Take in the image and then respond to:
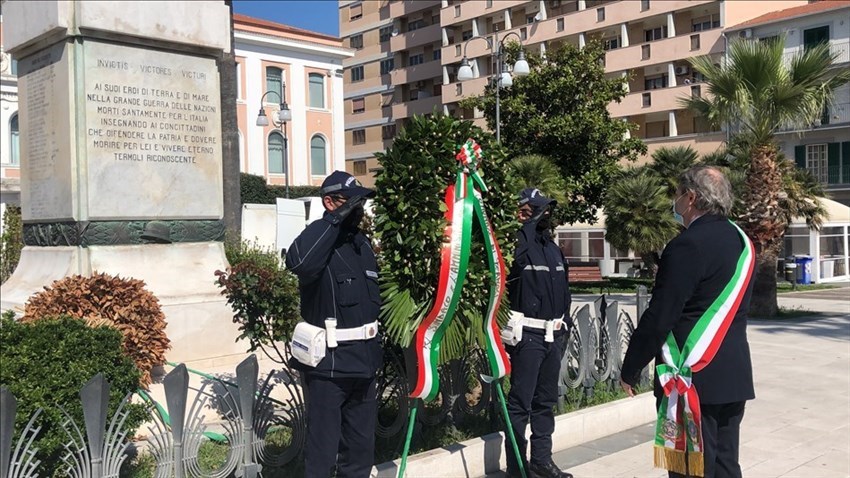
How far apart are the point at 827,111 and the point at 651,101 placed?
10521 millimetres

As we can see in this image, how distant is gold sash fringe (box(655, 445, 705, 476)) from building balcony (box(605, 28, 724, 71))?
39927 millimetres

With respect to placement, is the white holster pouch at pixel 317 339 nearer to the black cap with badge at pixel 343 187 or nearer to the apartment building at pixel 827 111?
the black cap with badge at pixel 343 187

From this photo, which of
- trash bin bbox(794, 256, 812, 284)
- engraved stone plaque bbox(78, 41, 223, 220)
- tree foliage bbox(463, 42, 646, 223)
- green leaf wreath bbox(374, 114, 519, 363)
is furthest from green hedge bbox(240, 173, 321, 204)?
green leaf wreath bbox(374, 114, 519, 363)

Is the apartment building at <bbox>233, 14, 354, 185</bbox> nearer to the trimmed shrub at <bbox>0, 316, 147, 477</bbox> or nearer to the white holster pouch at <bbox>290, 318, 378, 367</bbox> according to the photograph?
the trimmed shrub at <bbox>0, 316, 147, 477</bbox>

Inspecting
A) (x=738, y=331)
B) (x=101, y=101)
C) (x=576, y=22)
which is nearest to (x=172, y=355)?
(x=101, y=101)

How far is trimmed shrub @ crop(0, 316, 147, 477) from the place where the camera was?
3.73m

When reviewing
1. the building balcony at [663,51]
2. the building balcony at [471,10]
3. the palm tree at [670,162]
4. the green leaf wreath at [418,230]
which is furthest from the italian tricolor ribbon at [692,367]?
the building balcony at [471,10]

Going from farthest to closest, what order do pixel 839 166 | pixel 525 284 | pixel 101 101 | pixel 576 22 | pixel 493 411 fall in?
pixel 576 22 < pixel 839 166 < pixel 101 101 < pixel 493 411 < pixel 525 284

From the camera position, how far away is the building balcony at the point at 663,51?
134 feet

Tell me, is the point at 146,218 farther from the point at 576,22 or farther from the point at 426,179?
the point at 576,22

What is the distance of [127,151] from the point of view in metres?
7.68

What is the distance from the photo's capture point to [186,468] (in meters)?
3.80

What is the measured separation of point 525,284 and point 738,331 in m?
1.80

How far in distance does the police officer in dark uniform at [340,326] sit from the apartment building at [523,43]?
80.0 feet
